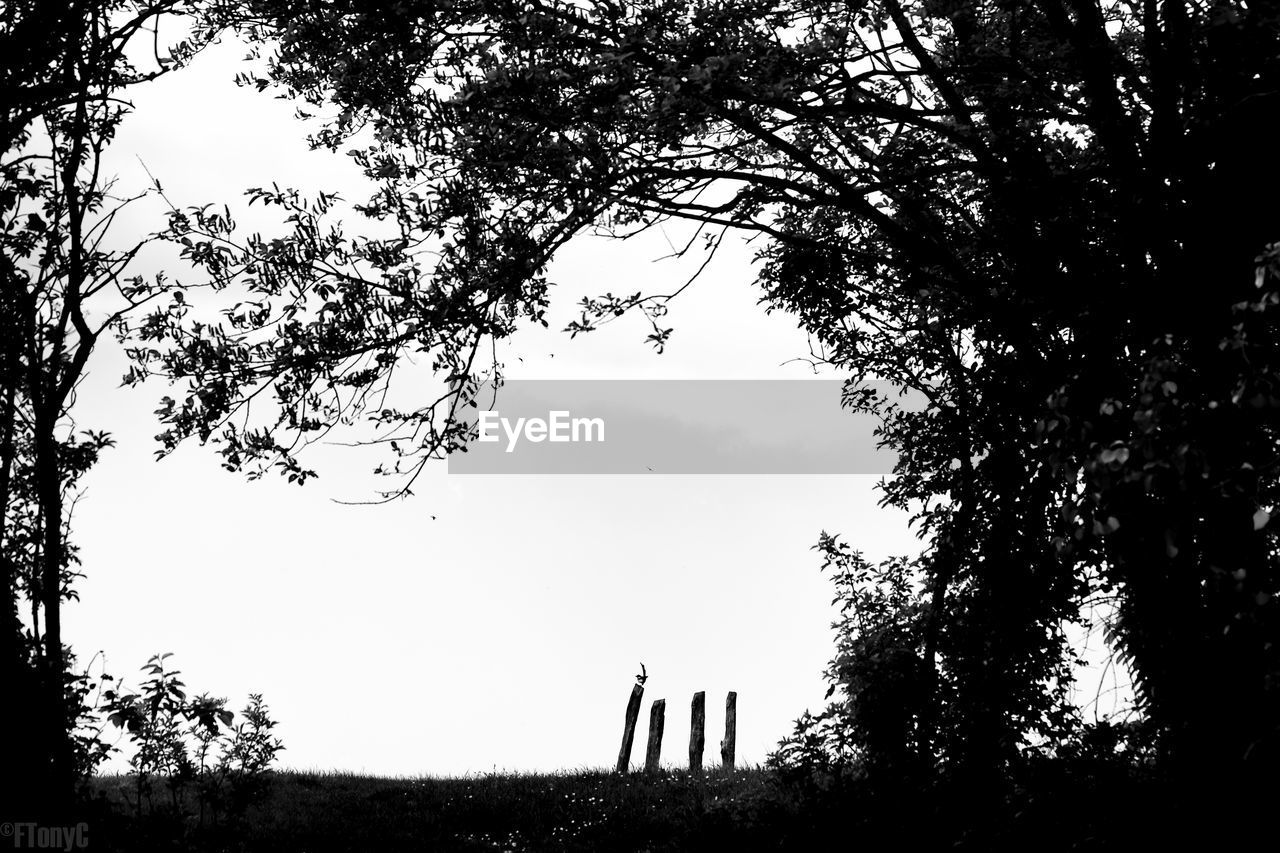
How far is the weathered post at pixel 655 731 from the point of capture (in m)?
22.3

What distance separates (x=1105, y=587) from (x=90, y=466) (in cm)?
1074

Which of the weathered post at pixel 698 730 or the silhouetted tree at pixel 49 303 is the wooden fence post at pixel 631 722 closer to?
the weathered post at pixel 698 730

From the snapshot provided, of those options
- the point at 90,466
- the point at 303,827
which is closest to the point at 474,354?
the point at 90,466

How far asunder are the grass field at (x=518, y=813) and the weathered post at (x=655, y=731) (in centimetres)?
280

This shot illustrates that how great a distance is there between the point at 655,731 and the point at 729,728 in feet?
5.59

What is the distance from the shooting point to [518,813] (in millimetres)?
16031

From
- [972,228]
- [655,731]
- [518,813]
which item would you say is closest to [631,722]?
[655,731]

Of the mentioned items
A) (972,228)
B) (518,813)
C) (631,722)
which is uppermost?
(972,228)

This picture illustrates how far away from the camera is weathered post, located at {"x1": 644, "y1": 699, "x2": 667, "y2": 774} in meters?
22.3

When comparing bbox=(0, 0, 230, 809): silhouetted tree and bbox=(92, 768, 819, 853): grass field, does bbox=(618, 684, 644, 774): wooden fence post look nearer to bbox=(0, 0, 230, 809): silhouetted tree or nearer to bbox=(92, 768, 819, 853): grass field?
bbox=(92, 768, 819, 853): grass field
